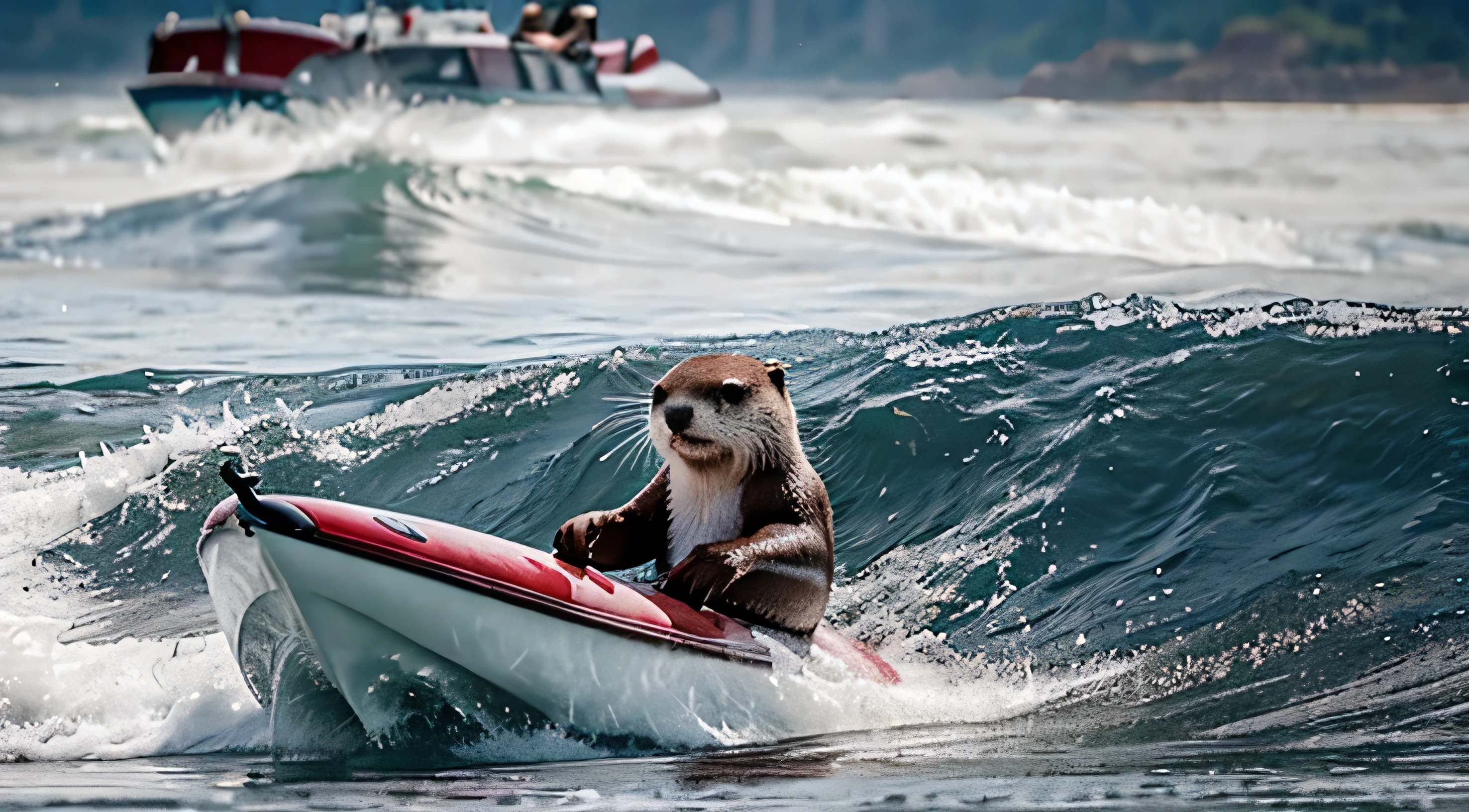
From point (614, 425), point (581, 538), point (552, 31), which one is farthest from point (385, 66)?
point (581, 538)

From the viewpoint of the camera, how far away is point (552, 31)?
19406 mm

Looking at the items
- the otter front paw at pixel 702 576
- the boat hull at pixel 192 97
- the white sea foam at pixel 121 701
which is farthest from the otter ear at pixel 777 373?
the boat hull at pixel 192 97

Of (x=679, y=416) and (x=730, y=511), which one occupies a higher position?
(x=679, y=416)

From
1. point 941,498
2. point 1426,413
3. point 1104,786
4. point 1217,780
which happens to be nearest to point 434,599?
point 1104,786

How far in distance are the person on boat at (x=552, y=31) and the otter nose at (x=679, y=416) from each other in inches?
629

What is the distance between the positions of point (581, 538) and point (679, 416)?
2.17ft

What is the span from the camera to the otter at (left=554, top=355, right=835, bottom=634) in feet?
13.4

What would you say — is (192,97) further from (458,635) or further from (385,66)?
(458,635)

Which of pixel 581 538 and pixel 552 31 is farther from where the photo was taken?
pixel 552 31

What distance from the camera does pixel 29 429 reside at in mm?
9617

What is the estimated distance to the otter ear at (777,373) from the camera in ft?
14.7

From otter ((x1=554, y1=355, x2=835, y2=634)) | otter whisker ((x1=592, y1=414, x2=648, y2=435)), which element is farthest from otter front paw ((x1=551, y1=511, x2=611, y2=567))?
otter whisker ((x1=592, y1=414, x2=648, y2=435))

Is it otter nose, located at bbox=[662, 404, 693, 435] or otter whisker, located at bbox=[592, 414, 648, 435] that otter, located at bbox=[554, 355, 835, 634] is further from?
otter whisker, located at bbox=[592, 414, 648, 435]

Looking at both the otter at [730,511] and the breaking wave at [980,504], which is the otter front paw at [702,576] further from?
the breaking wave at [980,504]
